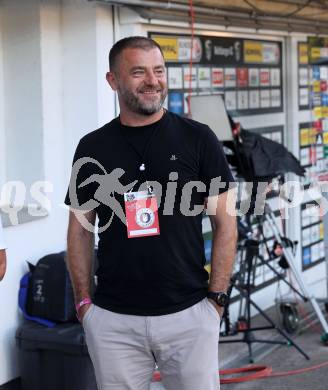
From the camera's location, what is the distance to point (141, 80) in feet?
11.1

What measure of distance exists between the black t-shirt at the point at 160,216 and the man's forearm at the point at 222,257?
2.0 inches

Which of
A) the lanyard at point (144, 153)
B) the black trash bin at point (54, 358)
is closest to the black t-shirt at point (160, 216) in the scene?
the lanyard at point (144, 153)

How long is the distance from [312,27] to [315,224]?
2.02 meters

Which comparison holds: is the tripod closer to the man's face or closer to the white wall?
the white wall

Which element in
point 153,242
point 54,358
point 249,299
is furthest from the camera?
point 249,299

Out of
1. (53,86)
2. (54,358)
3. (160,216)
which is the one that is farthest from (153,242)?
(53,86)

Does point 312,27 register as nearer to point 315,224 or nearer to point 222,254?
point 315,224

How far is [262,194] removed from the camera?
6125mm

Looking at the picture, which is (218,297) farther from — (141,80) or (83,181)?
(141,80)

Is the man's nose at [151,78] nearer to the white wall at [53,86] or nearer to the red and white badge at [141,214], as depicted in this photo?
the red and white badge at [141,214]

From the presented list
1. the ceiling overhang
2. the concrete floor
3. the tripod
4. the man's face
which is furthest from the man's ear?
the tripod

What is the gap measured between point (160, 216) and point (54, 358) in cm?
195

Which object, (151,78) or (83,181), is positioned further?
(83,181)

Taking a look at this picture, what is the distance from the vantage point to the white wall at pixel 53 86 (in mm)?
5406
